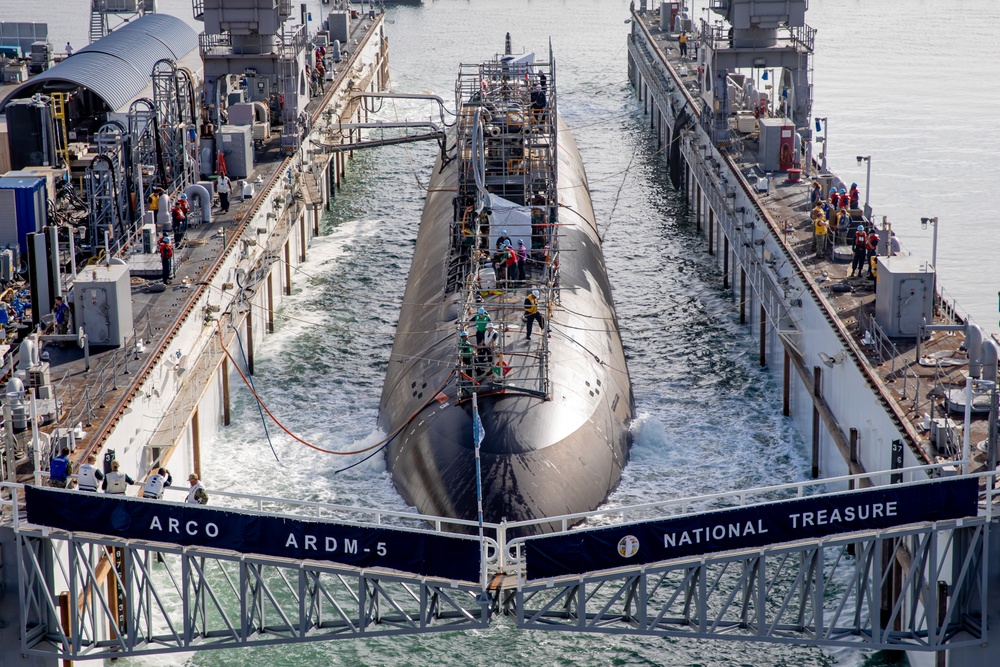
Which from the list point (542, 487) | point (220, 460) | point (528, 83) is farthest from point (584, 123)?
point (542, 487)

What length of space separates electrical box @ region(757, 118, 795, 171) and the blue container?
114ft

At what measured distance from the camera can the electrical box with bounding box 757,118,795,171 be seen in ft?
219

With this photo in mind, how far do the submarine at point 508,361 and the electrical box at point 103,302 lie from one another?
10236 mm

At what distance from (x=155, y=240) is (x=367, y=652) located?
79.6 ft

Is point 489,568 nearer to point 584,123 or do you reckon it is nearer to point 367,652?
point 367,652

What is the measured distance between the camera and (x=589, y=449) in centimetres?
4403

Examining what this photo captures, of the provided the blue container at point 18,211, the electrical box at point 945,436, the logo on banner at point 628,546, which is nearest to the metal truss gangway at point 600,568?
the logo on banner at point 628,546

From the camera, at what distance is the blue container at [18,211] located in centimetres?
6100

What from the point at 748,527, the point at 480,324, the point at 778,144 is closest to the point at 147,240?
the point at 480,324

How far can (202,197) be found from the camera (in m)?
60.3

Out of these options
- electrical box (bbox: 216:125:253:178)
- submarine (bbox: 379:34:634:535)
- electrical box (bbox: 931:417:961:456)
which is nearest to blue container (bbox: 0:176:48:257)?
electrical box (bbox: 216:125:253:178)

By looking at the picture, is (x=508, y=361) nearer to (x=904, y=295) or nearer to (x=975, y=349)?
(x=904, y=295)

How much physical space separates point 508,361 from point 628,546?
47.9 feet

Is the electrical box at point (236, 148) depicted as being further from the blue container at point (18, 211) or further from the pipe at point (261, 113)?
the blue container at point (18, 211)
